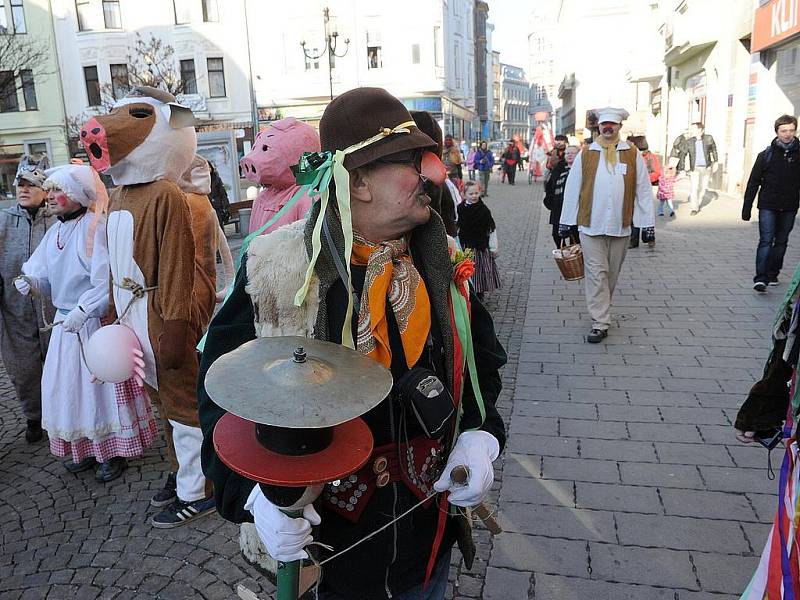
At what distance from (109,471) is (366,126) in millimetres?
3285

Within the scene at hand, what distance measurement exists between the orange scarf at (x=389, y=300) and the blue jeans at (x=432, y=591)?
2.19 feet

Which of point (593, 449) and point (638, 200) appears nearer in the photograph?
point (593, 449)

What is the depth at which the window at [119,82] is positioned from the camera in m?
26.0

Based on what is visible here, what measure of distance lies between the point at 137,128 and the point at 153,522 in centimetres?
209

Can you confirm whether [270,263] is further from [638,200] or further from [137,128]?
[638,200]

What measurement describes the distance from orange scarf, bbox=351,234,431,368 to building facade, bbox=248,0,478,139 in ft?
121

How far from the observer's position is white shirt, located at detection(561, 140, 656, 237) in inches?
237

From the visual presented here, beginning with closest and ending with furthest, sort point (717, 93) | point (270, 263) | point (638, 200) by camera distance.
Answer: point (270, 263), point (638, 200), point (717, 93)

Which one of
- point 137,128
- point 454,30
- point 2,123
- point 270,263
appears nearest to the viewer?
point 270,263

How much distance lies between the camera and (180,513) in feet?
11.4

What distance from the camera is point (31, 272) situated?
4137 millimetres

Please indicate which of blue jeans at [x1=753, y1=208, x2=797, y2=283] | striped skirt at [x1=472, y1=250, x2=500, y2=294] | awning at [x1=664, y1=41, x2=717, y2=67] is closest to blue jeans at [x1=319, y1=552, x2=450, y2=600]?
striped skirt at [x1=472, y1=250, x2=500, y2=294]

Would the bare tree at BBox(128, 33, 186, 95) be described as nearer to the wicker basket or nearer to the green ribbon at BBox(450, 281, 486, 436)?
the wicker basket

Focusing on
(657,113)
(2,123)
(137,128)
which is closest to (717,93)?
(657,113)
